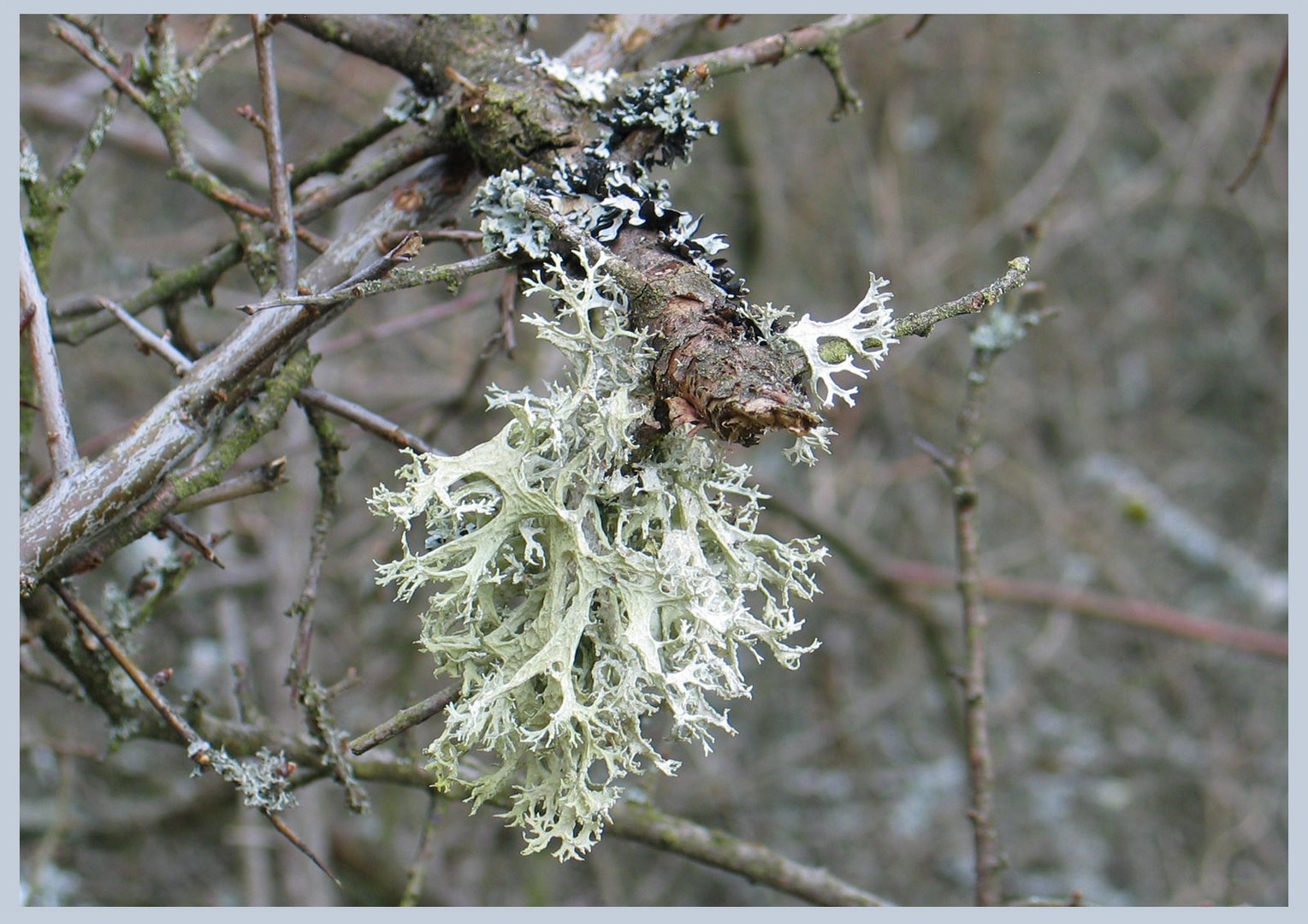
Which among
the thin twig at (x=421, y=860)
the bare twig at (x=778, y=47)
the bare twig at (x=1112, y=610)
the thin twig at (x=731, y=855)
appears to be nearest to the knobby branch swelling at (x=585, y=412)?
the bare twig at (x=778, y=47)

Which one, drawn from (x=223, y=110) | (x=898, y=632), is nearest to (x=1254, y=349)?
(x=898, y=632)

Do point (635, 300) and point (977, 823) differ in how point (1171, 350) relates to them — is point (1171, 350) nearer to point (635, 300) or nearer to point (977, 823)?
point (977, 823)

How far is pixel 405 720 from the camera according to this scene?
2.69 feet

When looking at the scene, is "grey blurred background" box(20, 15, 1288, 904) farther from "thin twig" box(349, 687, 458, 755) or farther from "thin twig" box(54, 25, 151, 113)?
"thin twig" box(349, 687, 458, 755)

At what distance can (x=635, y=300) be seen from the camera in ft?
2.79

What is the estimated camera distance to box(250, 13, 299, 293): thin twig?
1.02 meters

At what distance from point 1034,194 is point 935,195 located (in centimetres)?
37

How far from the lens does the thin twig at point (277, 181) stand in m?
1.02

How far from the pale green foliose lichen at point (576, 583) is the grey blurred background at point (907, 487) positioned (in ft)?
4.99

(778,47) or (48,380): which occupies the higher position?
(778,47)

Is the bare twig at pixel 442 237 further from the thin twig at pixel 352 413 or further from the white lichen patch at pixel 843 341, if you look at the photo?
the white lichen patch at pixel 843 341

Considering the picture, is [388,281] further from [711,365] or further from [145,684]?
[145,684]

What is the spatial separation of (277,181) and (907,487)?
2.60 m

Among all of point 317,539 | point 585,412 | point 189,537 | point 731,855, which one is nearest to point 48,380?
point 189,537
